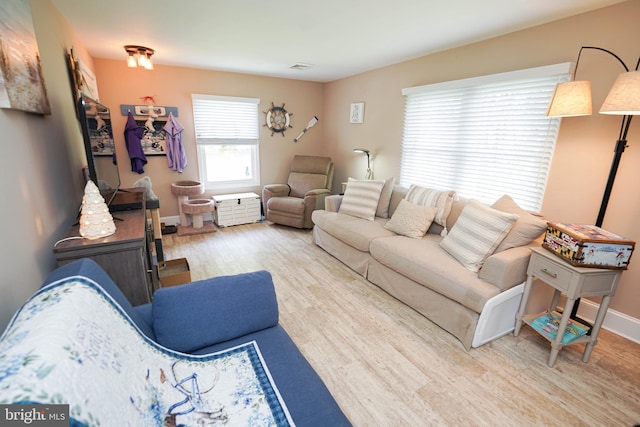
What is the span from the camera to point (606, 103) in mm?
1746

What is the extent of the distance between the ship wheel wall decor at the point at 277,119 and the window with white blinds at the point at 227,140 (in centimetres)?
22

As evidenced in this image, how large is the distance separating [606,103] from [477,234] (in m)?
1.11

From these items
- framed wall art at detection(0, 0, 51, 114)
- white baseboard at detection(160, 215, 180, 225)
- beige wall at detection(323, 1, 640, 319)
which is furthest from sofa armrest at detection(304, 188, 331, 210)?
framed wall art at detection(0, 0, 51, 114)

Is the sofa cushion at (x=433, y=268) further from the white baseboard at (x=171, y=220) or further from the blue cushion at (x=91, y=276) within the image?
the white baseboard at (x=171, y=220)

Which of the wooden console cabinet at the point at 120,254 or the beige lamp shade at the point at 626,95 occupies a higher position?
the beige lamp shade at the point at 626,95

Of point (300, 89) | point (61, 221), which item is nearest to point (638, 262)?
point (61, 221)

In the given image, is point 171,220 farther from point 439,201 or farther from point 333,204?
point 439,201

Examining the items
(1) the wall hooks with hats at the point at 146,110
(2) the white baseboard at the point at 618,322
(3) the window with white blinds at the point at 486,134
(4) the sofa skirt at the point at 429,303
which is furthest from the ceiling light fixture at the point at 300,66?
(2) the white baseboard at the point at 618,322

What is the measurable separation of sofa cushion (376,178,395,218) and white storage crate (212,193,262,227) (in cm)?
A: 216

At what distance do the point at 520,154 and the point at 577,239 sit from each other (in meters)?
1.19

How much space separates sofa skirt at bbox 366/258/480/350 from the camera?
201cm

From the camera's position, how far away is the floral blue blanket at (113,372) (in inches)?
23.5

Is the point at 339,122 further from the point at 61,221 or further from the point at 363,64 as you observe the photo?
the point at 61,221

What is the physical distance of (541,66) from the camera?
7.80ft
